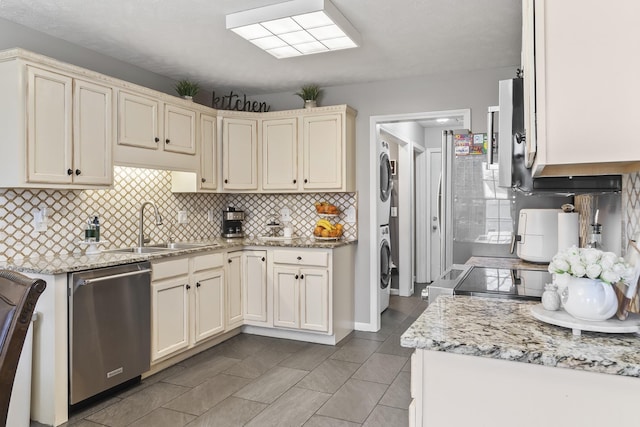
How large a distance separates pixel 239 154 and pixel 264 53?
118 centimetres

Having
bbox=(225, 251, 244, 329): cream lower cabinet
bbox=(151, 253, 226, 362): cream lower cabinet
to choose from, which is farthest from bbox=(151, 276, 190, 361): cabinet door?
bbox=(225, 251, 244, 329): cream lower cabinet

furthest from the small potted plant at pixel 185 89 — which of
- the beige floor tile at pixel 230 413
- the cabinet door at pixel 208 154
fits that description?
the beige floor tile at pixel 230 413

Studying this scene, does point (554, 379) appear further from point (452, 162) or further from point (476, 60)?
point (476, 60)

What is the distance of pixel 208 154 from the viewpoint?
4219 mm

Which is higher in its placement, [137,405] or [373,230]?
[373,230]

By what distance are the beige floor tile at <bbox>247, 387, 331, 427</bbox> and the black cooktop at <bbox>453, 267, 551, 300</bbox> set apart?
1.28m

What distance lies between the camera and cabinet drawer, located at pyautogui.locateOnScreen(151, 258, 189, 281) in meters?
3.25

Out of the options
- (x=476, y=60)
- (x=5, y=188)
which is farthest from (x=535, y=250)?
(x=5, y=188)

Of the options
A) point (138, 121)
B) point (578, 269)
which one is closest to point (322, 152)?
point (138, 121)

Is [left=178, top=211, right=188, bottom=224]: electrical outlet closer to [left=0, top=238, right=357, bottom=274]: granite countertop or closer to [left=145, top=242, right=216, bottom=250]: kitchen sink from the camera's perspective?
[left=145, top=242, right=216, bottom=250]: kitchen sink

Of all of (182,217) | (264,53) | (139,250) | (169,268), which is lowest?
(169,268)

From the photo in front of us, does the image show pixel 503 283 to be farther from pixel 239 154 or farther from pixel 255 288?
pixel 239 154

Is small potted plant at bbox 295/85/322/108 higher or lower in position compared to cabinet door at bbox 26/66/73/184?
higher

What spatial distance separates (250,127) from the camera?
4523 millimetres
